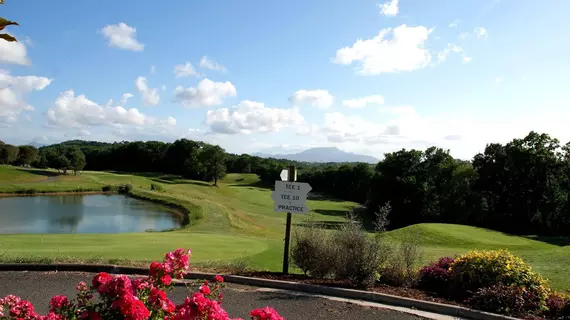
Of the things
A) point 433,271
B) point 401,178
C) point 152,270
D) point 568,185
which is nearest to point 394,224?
point 401,178

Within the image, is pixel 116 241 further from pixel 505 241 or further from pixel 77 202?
pixel 77 202

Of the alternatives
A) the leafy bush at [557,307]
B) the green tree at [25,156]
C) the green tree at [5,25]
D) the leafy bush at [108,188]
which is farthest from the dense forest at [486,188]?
the green tree at [25,156]

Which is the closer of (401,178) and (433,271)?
(433,271)

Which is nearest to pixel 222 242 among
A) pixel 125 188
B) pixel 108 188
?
pixel 125 188

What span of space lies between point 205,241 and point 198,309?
1446cm

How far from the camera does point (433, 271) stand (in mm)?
8523

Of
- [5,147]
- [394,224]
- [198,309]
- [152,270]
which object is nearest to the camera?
[198,309]

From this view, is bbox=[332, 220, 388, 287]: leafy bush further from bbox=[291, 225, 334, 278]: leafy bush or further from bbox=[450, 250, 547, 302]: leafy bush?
bbox=[450, 250, 547, 302]: leafy bush

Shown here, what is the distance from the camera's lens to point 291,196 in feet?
29.8

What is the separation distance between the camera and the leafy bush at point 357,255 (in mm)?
7941

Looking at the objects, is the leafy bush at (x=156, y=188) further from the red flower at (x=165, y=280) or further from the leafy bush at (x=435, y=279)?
the red flower at (x=165, y=280)

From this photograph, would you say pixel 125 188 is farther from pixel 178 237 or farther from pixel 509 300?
pixel 509 300

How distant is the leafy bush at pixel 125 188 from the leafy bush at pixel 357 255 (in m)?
59.5

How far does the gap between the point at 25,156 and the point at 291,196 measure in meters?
100
